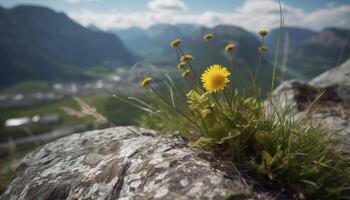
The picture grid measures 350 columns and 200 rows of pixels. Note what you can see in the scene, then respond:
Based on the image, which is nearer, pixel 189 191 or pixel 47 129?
pixel 189 191

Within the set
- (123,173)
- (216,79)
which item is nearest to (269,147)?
(216,79)

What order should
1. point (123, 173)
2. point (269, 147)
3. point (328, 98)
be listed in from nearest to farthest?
point (269, 147), point (123, 173), point (328, 98)

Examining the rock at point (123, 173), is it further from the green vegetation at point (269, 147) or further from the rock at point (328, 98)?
the rock at point (328, 98)

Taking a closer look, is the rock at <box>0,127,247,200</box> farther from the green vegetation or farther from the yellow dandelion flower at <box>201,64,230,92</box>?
the yellow dandelion flower at <box>201,64,230,92</box>

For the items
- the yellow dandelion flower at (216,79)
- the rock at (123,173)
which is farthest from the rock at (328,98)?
the rock at (123,173)

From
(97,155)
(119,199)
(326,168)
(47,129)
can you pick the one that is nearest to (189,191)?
(119,199)

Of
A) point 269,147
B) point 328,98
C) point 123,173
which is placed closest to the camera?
point 269,147

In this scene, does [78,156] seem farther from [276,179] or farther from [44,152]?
[276,179]

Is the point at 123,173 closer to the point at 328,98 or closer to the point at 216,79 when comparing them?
the point at 216,79
